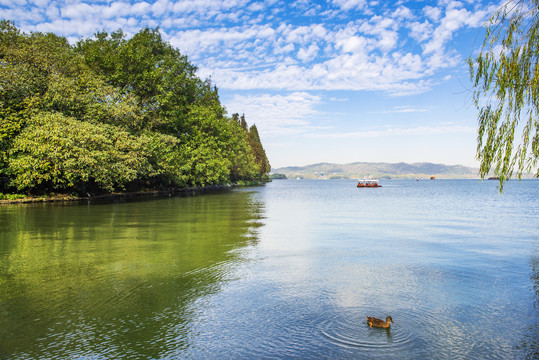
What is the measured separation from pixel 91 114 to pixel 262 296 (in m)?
37.5

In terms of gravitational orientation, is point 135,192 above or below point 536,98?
below

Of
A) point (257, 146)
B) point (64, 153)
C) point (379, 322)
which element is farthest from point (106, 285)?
point (257, 146)

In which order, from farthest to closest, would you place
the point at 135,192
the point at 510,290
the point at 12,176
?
the point at 135,192 → the point at 12,176 → the point at 510,290

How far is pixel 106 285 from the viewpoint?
9.57 m

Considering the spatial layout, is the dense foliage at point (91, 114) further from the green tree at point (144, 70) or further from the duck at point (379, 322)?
the duck at point (379, 322)

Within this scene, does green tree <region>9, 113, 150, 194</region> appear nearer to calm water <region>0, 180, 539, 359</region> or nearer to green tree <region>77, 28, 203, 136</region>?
green tree <region>77, 28, 203, 136</region>

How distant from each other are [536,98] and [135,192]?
4802 cm

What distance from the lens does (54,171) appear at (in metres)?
33.0

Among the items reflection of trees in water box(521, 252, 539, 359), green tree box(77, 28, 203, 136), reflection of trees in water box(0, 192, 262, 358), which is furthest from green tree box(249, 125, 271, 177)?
reflection of trees in water box(521, 252, 539, 359)

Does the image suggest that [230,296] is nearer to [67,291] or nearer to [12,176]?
[67,291]

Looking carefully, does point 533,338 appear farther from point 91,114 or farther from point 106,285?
point 91,114

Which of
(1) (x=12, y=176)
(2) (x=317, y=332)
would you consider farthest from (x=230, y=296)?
(1) (x=12, y=176)

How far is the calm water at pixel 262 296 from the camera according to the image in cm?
634

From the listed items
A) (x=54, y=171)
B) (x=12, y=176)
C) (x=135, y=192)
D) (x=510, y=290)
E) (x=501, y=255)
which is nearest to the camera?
(x=510, y=290)
